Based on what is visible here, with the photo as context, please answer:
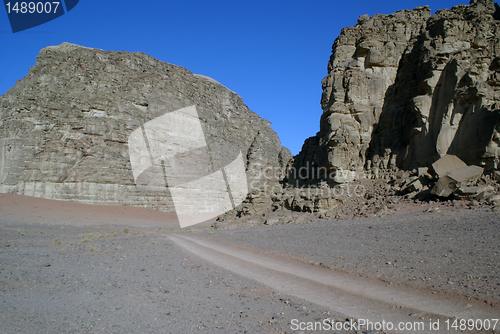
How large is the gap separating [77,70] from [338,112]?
2847 centimetres

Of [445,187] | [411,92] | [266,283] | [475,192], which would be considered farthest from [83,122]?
[475,192]

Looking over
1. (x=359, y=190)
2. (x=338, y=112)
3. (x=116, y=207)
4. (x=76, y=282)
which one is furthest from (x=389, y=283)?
(x=116, y=207)

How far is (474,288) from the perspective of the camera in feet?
15.9

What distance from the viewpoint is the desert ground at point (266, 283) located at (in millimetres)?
3838

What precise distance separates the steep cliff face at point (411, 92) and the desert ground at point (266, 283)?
25.4 ft

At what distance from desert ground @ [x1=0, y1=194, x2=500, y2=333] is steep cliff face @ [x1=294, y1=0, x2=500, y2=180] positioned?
774cm

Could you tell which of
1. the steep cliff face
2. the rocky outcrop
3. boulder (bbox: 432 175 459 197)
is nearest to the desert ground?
boulder (bbox: 432 175 459 197)

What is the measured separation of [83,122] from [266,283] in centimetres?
3043

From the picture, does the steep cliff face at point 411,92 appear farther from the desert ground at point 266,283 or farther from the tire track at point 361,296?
the tire track at point 361,296

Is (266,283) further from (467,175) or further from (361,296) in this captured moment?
(467,175)

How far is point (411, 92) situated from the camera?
20406 millimetres

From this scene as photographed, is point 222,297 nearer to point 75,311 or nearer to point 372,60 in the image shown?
point 75,311

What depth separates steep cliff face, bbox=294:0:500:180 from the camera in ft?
53.3

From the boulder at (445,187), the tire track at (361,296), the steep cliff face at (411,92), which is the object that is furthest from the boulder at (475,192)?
the tire track at (361,296)
